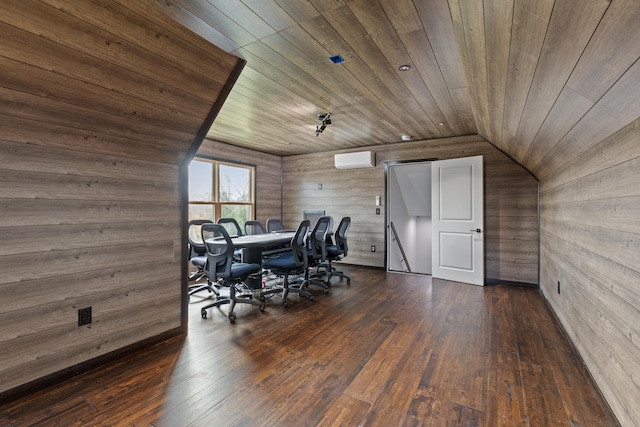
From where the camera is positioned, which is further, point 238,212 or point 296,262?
point 238,212

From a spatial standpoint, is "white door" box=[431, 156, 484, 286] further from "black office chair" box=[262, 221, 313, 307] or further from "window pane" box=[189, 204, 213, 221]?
"window pane" box=[189, 204, 213, 221]

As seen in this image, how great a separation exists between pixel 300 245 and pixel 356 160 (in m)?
2.51

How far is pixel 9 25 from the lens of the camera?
1381mm

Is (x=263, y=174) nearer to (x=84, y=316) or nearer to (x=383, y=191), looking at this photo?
(x=383, y=191)

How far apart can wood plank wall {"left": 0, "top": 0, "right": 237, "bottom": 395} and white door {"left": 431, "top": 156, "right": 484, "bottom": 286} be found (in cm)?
376

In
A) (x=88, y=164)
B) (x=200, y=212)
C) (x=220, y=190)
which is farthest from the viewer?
(x=220, y=190)

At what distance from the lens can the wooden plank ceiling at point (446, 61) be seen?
3.83ft

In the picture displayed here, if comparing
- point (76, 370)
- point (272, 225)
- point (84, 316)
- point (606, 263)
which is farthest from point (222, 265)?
point (606, 263)

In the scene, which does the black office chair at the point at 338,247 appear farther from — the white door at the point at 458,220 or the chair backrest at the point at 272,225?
the white door at the point at 458,220

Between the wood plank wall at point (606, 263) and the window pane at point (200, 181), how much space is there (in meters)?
4.93

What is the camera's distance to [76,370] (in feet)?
7.12

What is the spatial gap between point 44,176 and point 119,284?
93cm

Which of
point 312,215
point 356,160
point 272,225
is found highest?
point 356,160

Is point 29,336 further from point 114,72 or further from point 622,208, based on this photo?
point 622,208
